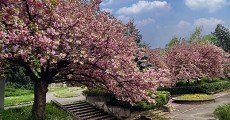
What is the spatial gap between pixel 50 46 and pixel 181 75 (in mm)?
23139

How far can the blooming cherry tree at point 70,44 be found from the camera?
12.8 m

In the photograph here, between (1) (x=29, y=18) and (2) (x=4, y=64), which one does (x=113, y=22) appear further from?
(2) (x=4, y=64)

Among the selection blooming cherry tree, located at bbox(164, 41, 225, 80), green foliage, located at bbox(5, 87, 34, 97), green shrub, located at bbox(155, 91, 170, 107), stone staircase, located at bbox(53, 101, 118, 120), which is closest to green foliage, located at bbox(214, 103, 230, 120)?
green shrub, located at bbox(155, 91, 170, 107)

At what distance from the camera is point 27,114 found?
19125mm

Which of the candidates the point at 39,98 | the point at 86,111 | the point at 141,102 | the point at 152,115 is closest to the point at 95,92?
the point at 86,111

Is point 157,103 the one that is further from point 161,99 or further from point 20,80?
point 20,80

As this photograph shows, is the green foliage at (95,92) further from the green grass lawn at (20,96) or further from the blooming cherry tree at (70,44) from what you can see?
the blooming cherry tree at (70,44)

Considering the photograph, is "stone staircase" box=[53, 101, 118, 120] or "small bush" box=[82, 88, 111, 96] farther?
"small bush" box=[82, 88, 111, 96]

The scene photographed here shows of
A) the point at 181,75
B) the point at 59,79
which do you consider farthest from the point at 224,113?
the point at 181,75

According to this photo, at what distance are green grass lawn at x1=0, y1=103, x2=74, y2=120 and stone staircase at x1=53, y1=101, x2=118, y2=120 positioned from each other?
1.62 m

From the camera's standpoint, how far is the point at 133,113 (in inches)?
890

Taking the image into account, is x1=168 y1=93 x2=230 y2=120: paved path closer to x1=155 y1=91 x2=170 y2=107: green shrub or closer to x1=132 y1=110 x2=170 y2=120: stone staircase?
x1=132 y1=110 x2=170 y2=120: stone staircase

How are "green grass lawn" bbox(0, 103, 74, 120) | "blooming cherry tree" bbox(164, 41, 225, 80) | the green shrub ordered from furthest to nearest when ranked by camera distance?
1. "blooming cherry tree" bbox(164, 41, 225, 80)
2. the green shrub
3. "green grass lawn" bbox(0, 103, 74, 120)

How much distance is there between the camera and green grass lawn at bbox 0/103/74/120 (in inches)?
734
